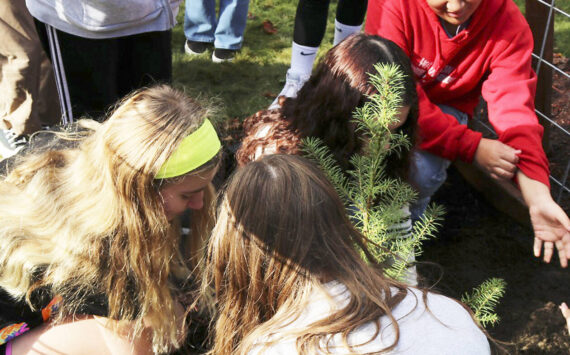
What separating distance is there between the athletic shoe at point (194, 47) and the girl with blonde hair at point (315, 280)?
277 cm

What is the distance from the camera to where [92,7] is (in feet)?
7.82

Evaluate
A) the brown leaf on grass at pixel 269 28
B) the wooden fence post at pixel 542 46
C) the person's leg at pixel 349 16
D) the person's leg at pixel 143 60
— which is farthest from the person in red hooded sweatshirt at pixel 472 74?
the brown leaf on grass at pixel 269 28

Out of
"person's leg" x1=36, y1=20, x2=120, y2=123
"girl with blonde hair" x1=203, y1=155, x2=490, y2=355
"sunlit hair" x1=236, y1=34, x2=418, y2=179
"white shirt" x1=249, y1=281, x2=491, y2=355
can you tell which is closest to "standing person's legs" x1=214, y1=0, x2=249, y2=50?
"person's leg" x1=36, y1=20, x2=120, y2=123

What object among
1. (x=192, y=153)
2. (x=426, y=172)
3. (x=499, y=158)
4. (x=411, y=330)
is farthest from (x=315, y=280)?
(x=426, y=172)

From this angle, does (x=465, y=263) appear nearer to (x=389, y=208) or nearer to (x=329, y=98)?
(x=329, y=98)

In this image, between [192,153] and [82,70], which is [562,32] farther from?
[192,153]

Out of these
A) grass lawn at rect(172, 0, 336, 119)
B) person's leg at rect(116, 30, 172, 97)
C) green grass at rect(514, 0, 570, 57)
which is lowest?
grass lawn at rect(172, 0, 336, 119)

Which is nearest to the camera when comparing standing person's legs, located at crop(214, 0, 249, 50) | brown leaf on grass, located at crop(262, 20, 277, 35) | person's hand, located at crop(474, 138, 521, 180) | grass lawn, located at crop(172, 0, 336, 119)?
person's hand, located at crop(474, 138, 521, 180)

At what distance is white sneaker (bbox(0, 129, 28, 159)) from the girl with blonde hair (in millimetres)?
1727

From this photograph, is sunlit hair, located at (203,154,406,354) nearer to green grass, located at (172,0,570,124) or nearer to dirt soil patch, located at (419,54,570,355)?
dirt soil patch, located at (419,54,570,355)

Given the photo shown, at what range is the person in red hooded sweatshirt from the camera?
2.26 metres

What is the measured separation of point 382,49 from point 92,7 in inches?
45.5

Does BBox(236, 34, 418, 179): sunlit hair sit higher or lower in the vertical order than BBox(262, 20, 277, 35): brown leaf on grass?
higher

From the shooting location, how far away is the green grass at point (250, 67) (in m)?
3.65
